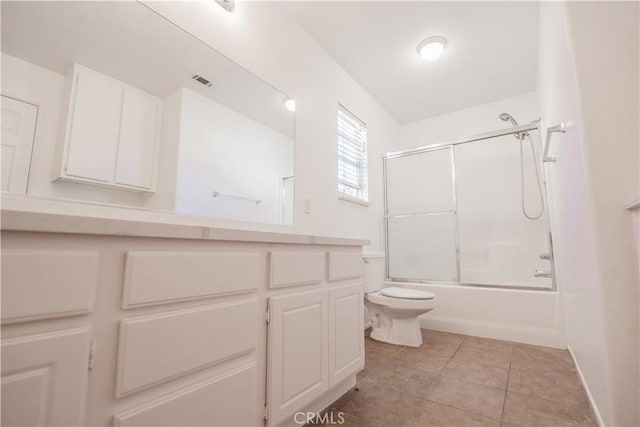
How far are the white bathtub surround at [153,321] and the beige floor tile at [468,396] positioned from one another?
0.65 m

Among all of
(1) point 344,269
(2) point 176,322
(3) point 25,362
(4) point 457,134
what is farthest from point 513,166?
(3) point 25,362

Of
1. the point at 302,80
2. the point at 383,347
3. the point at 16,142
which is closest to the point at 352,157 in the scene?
the point at 302,80

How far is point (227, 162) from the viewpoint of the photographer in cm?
153

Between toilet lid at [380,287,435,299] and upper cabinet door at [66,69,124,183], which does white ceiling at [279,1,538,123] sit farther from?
toilet lid at [380,287,435,299]

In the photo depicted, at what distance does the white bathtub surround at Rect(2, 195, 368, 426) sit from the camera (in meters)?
0.51

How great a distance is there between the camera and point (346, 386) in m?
→ 1.37

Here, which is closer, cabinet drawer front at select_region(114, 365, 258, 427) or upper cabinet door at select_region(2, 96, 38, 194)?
cabinet drawer front at select_region(114, 365, 258, 427)

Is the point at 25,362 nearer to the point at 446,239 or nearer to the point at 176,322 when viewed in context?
the point at 176,322

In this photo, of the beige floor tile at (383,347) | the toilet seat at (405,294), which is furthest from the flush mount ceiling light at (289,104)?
the beige floor tile at (383,347)

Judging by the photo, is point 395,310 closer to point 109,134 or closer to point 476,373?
point 476,373

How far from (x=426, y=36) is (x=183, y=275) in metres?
2.42

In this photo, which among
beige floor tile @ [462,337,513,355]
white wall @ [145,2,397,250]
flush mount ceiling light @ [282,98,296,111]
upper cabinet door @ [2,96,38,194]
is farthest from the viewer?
beige floor tile @ [462,337,513,355]

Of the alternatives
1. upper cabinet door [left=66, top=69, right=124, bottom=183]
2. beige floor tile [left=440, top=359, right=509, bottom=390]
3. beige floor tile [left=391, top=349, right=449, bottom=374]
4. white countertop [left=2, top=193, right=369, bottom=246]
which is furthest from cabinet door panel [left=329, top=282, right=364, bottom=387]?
upper cabinet door [left=66, top=69, right=124, bottom=183]

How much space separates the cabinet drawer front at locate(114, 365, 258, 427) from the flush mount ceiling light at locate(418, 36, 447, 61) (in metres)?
2.50
